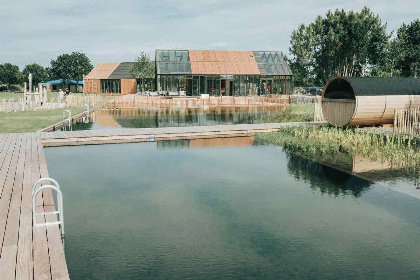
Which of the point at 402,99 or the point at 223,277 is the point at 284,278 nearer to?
the point at 223,277

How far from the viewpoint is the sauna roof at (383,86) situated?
17531 mm

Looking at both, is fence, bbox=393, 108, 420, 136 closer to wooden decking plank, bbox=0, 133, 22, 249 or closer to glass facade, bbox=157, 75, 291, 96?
wooden decking plank, bbox=0, 133, 22, 249

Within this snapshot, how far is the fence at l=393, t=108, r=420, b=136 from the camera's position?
1692 cm

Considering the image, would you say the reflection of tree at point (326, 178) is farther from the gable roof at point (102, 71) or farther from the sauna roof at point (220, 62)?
the gable roof at point (102, 71)

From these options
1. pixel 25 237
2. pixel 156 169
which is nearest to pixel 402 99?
pixel 156 169

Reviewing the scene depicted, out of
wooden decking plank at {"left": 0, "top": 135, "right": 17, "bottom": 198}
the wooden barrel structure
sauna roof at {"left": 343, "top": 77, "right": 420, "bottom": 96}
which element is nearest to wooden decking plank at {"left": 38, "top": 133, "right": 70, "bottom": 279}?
wooden decking plank at {"left": 0, "top": 135, "right": 17, "bottom": 198}

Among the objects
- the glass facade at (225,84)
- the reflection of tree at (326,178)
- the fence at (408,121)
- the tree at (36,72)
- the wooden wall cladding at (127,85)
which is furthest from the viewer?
the tree at (36,72)

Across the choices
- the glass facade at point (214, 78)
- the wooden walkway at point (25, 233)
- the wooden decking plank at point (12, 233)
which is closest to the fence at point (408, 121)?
the wooden walkway at point (25, 233)

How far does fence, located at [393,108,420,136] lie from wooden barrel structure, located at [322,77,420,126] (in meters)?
0.76

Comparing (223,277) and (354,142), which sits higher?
(354,142)

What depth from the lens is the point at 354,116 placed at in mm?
17312

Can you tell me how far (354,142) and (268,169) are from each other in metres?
5.20

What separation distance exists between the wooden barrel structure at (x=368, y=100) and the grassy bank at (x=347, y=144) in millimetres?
838

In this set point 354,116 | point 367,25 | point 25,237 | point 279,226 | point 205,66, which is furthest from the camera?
point 367,25
